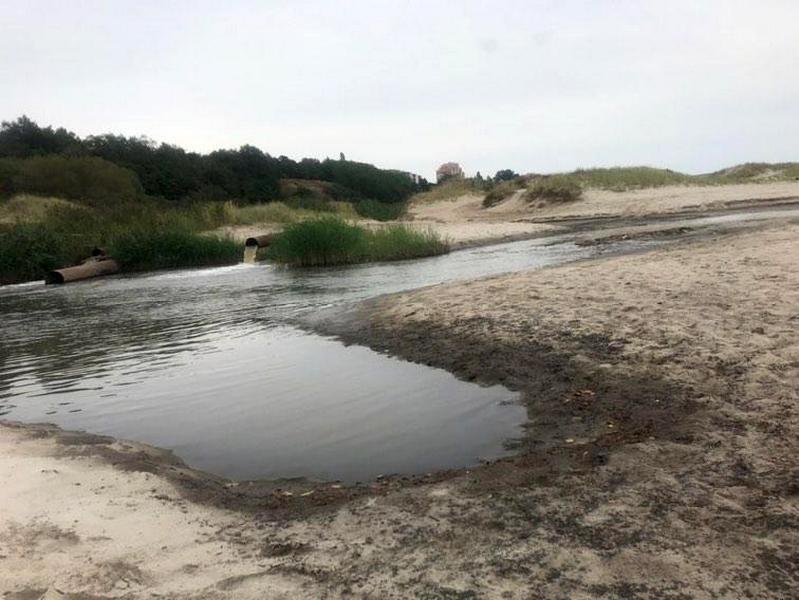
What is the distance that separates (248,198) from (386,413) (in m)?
47.8

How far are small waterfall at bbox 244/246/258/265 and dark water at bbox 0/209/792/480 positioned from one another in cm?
984

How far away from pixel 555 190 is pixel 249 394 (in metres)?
33.1

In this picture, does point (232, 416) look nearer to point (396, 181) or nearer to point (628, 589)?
point (628, 589)

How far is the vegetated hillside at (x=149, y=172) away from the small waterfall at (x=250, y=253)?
18.1 m

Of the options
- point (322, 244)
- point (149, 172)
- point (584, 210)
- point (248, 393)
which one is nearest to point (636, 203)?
point (584, 210)

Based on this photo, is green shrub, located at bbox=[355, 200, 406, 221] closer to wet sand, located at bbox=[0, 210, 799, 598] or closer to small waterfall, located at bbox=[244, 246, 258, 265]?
small waterfall, located at bbox=[244, 246, 258, 265]

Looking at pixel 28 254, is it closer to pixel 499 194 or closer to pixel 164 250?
pixel 164 250

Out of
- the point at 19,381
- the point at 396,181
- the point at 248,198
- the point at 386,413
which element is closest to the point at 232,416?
the point at 386,413

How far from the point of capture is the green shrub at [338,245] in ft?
59.2

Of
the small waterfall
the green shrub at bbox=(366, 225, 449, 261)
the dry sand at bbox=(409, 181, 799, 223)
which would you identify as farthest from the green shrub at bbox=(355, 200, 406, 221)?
the green shrub at bbox=(366, 225, 449, 261)

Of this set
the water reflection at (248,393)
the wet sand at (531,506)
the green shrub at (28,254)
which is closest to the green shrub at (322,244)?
the water reflection at (248,393)

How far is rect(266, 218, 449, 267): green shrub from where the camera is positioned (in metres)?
18.0

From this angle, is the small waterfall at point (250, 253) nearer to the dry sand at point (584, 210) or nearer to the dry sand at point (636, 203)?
the dry sand at point (584, 210)

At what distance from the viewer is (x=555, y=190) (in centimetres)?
3647
